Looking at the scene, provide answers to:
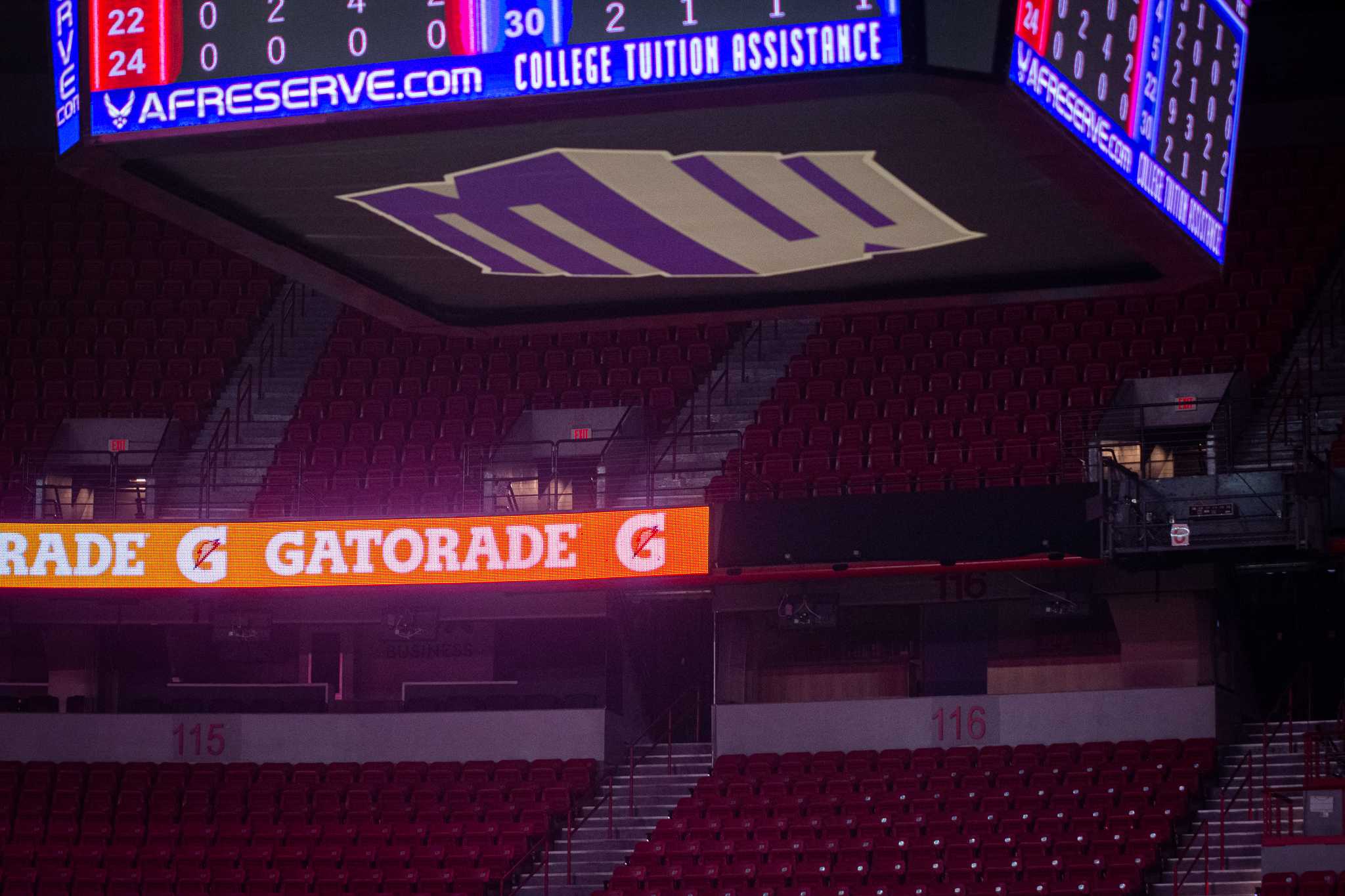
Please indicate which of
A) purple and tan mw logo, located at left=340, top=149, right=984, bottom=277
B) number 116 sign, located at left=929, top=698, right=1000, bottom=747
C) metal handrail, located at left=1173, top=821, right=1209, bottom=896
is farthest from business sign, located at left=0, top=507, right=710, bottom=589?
purple and tan mw logo, located at left=340, top=149, right=984, bottom=277

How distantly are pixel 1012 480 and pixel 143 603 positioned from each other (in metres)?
11.1

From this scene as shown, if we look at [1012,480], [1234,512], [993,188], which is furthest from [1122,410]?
[993,188]

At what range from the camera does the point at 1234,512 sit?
18422 mm

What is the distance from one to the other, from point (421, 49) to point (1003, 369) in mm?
16791

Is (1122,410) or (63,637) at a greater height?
(1122,410)

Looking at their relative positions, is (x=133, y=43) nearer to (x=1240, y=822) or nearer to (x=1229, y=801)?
(x=1240, y=822)

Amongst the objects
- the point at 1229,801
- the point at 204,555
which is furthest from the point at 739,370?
the point at 1229,801

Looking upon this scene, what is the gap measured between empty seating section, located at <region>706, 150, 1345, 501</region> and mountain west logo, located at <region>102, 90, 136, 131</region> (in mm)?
14229

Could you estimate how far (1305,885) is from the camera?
53.0 feet

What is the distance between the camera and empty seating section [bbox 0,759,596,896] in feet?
66.6

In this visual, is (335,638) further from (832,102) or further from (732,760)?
(832,102)

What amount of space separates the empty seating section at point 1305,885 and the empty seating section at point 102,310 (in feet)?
50.1

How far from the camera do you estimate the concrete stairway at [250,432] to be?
24.2 m

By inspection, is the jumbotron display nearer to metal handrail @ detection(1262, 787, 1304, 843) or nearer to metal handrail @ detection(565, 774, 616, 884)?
metal handrail @ detection(1262, 787, 1304, 843)
